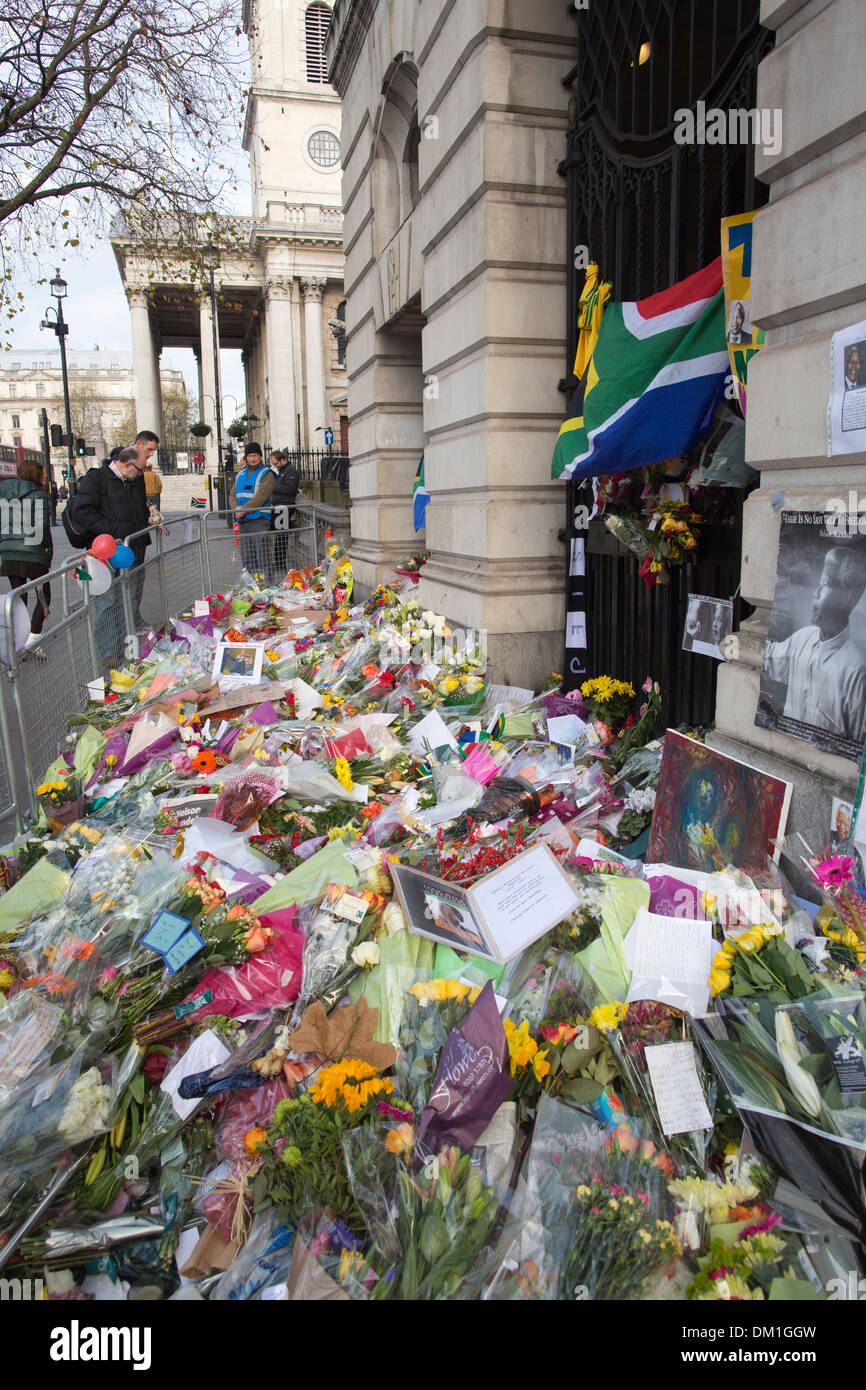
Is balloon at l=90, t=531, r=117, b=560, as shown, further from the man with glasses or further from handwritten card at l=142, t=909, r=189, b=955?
handwritten card at l=142, t=909, r=189, b=955

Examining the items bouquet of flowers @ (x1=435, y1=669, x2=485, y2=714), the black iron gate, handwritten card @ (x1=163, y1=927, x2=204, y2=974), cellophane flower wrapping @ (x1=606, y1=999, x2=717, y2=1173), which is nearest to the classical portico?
the black iron gate

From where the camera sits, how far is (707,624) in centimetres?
410

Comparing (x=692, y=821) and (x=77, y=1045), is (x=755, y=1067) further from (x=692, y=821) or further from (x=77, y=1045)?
(x=77, y=1045)

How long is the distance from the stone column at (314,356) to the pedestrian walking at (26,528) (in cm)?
3859

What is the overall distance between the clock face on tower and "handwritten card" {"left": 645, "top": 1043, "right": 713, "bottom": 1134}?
186 ft

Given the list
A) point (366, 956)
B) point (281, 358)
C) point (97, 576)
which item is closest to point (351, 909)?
point (366, 956)

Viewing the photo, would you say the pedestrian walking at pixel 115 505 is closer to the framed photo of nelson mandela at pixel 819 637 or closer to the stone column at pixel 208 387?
the framed photo of nelson mandela at pixel 819 637

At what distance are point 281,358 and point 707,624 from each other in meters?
45.9

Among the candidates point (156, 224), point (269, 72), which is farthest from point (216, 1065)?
point (269, 72)

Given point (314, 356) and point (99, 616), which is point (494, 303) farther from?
point (314, 356)

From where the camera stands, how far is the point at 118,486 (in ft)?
29.8

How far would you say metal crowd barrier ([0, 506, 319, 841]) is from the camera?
5.26m

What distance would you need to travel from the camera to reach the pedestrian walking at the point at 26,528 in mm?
8945
